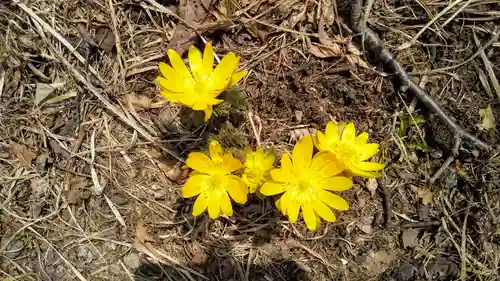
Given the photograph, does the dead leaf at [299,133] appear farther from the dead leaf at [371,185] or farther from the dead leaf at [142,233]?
the dead leaf at [142,233]

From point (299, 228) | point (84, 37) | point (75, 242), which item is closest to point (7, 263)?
point (75, 242)

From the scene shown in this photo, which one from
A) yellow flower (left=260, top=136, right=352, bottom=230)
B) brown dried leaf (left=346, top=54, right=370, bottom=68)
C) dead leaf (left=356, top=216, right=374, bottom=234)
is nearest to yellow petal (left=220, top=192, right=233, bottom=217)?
yellow flower (left=260, top=136, right=352, bottom=230)

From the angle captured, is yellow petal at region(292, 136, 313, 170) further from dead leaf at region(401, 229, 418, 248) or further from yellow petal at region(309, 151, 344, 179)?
dead leaf at region(401, 229, 418, 248)

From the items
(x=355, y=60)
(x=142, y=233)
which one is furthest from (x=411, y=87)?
(x=142, y=233)

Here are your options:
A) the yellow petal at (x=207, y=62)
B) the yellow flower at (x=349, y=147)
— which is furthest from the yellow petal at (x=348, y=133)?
the yellow petal at (x=207, y=62)

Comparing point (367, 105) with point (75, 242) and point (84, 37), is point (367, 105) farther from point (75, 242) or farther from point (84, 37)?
point (75, 242)

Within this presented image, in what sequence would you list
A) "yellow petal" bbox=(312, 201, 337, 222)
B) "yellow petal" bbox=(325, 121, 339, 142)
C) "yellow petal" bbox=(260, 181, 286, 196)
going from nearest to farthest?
"yellow petal" bbox=(260, 181, 286, 196)
"yellow petal" bbox=(312, 201, 337, 222)
"yellow petal" bbox=(325, 121, 339, 142)
